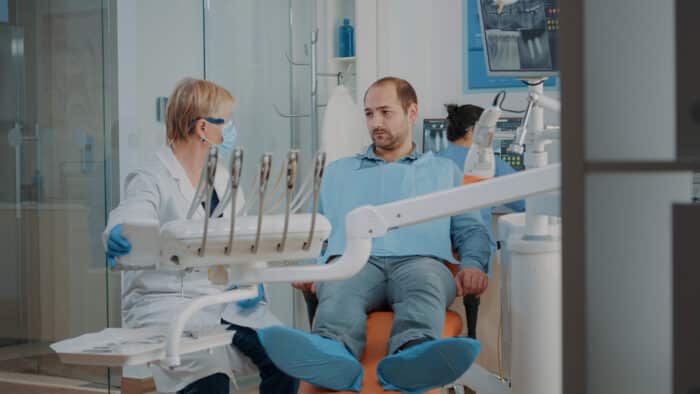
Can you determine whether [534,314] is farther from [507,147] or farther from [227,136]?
[507,147]

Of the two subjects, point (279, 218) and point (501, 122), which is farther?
point (501, 122)

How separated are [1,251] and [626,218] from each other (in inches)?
126

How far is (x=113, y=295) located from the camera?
3.97 meters

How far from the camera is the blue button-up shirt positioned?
10.5ft

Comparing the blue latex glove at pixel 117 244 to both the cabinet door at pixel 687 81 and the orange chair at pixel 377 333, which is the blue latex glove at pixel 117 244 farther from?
the cabinet door at pixel 687 81

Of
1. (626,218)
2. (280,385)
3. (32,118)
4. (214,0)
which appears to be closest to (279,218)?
(626,218)

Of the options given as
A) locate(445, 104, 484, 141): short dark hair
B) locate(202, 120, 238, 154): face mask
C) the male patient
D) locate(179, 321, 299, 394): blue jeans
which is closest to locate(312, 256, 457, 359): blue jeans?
the male patient

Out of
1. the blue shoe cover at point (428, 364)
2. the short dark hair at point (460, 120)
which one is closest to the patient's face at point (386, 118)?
the short dark hair at point (460, 120)

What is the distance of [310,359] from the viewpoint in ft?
7.80

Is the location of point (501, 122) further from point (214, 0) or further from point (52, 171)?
point (52, 171)

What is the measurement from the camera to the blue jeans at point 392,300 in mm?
2705

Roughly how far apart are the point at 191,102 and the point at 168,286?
0.51 metres

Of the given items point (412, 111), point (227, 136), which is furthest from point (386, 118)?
point (227, 136)

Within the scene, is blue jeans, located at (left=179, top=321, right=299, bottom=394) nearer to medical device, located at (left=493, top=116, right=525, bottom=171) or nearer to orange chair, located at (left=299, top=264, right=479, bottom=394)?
orange chair, located at (left=299, top=264, right=479, bottom=394)
